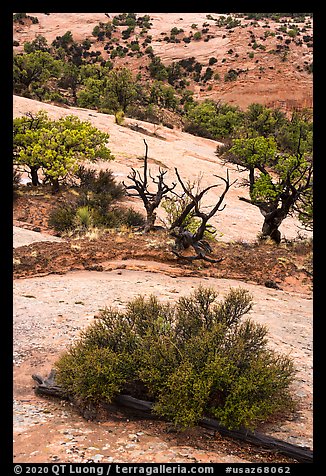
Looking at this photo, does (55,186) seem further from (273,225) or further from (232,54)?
(232,54)

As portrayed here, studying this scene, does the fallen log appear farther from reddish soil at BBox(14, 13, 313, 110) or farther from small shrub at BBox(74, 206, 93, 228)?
reddish soil at BBox(14, 13, 313, 110)

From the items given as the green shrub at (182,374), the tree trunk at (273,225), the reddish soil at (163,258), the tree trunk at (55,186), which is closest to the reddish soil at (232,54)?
the tree trunk at (55,186)

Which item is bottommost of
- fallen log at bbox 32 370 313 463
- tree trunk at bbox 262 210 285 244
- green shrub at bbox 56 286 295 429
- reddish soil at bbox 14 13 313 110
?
tree trunk at bbox 262 210 285 244

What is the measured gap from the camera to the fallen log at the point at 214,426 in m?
3.82

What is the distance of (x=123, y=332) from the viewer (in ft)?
16.4

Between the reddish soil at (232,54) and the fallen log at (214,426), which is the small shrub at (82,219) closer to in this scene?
the fallen log at (214,426)

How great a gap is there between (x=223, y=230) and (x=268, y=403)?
12.3 meters

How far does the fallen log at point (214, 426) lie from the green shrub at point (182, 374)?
0.08m

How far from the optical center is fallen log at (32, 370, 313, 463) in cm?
382

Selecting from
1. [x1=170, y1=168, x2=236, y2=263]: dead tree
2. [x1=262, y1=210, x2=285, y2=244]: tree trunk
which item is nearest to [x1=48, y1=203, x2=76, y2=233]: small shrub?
[x1=170, y1=168, x2=236, y2=263]: dead tree

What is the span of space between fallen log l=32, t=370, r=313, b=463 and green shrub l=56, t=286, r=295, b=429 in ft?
0.28

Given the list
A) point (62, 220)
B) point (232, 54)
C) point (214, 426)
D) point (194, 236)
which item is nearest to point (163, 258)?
point (194, 236)

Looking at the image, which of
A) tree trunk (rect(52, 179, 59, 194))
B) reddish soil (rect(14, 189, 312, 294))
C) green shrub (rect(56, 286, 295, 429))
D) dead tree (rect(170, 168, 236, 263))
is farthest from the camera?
tree trunk (rect(52, 179, 59, 194))
